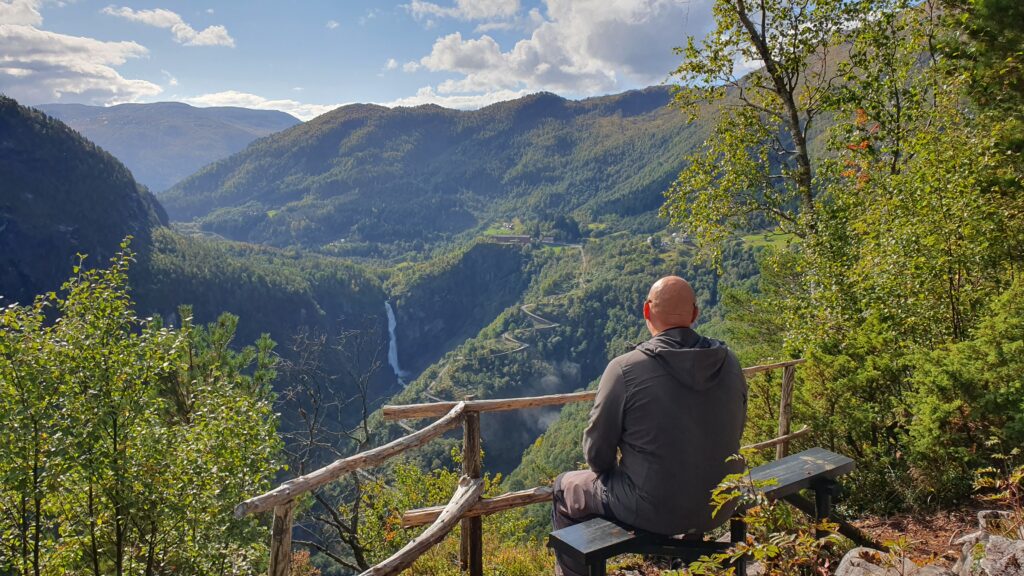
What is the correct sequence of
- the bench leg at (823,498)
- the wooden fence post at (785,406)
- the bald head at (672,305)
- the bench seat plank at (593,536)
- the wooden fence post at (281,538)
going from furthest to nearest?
the wooden fence post at (785,406) → the bench leg at (823,498) → the bald head at (672,305) → the bench seat plank at (593,536) → the wooden fence post at (281,538)

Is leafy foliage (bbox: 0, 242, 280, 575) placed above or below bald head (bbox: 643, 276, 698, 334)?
below

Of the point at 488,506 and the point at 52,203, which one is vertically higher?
the point at 52,203

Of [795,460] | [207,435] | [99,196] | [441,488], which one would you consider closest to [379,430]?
[441,488]

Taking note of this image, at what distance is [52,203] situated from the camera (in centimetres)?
10594

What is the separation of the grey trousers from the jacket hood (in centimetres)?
76

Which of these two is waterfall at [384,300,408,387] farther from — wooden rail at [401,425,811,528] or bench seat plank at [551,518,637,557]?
bench seat plank at [551,518,637,557]

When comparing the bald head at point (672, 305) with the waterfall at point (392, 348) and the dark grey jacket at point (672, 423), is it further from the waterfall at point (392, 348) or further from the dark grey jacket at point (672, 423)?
the waterfall at point (392, 348)

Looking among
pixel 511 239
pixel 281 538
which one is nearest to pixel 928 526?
pixel 281 538

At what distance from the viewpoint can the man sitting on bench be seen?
2.57m

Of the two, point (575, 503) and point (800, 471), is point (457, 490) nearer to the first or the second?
point (575, 503)

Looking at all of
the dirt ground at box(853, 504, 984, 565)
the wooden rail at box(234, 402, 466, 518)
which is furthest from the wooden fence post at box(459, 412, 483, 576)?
the dirt ground at box(853, 504, 984, 565)

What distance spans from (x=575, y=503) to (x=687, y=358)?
3.37 ft

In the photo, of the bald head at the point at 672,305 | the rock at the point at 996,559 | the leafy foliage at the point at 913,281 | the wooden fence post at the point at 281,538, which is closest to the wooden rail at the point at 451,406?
the wooden fence post at the point at 281,538

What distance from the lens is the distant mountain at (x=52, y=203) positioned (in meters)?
94.5
